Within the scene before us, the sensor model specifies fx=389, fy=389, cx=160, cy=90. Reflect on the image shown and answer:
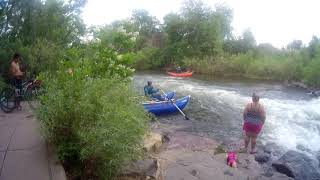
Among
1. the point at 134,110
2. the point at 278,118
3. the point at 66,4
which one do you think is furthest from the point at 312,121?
the point at 66,4

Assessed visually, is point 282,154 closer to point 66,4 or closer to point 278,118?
point 278,118

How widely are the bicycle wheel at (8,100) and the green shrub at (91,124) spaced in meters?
4.32

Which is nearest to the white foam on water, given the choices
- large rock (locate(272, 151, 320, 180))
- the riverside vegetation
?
large rock (locate(272, 151, 320, 180))

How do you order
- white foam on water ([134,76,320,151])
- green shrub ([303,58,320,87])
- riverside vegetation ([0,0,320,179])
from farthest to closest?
green shrub ([303,58,320,87])
white foam on water ([134,76,320,151])
riverside vegetation ([0,0,320,179])

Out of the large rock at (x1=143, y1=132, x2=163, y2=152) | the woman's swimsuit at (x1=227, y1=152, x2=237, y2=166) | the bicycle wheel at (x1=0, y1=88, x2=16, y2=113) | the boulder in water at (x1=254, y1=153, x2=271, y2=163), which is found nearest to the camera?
the woman's swimsuit at (x1=227, y1=152, x2=237, y2=166)

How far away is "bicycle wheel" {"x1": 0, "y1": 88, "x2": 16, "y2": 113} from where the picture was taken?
440 inches

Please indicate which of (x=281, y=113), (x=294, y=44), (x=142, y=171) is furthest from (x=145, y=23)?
(x=142, y=171)

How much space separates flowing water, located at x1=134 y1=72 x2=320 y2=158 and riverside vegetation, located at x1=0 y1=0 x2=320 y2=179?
3973 millimetres

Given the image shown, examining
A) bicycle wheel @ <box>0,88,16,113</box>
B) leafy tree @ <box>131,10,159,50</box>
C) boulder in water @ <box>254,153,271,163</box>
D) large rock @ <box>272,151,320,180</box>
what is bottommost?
large rock @ <box>272,151,320,180</box>

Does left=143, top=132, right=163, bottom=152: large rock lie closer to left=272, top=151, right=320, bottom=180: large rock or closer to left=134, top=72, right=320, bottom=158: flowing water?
left=134, top=72, right=320, bottom=158: flowing water

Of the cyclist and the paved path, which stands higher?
the cyclist

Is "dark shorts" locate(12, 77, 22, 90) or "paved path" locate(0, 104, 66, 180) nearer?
"paved path" locate(0, 104, 66, 180)

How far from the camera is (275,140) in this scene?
1372 cm

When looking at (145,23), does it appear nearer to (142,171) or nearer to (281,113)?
(281,113)
